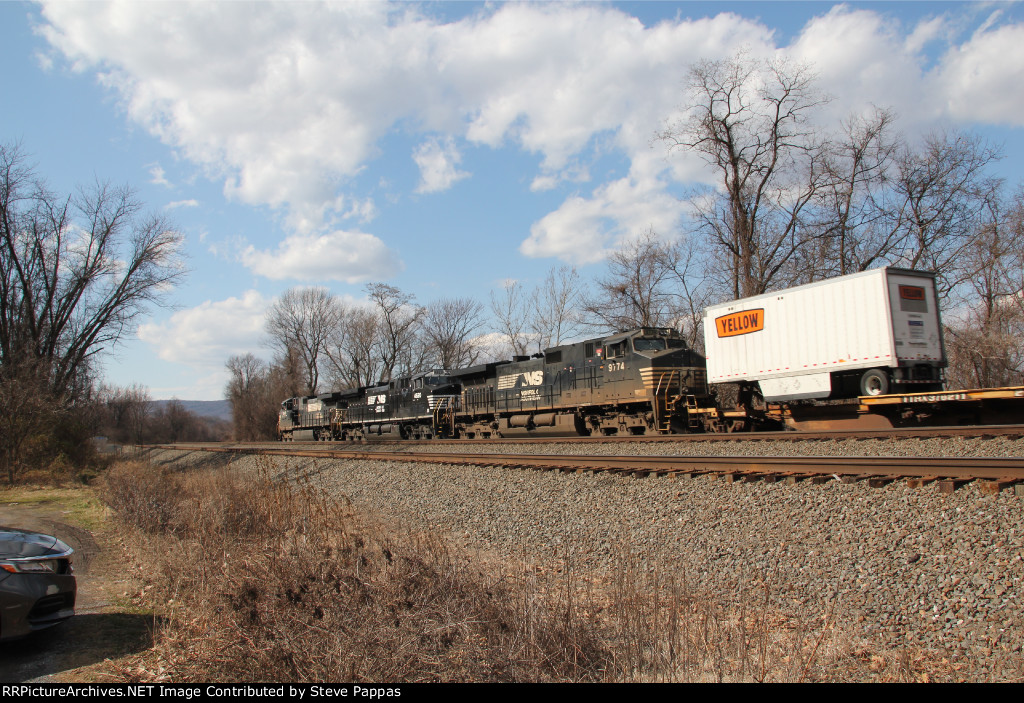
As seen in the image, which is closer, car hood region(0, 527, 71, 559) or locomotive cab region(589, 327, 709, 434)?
car hood region(0, 527, 71, 559)

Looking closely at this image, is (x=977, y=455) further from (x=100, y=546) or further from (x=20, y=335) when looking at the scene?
(x=20, y=335)

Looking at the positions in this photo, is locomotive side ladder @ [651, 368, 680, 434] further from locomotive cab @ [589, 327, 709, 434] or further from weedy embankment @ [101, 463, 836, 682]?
weedy embankment @ [101, 463, 836, 682]

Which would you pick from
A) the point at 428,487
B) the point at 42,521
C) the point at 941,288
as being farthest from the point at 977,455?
the point at 941,288

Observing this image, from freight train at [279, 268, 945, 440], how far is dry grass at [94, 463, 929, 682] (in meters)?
10.7

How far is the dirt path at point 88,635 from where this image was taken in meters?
4.75

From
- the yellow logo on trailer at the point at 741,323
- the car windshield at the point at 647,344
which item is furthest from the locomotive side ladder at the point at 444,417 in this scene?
the yellow logo on trailer at the point at 741,323

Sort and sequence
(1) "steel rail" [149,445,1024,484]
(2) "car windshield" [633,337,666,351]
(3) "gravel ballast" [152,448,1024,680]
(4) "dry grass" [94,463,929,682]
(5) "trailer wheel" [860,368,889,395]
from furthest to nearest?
(2) "car windshield" [633,337,666,351]
(5) "trailer wheel" [860,368,889,395]
(1) "steel rail" [149,445,1024,484]
(3) "gravel ballast" [152,448,1024,680]
(4) "dry grass" [94,463,929,682]

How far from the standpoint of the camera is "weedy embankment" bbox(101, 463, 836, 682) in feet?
13.8

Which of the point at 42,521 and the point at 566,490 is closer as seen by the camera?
the point at 566,490

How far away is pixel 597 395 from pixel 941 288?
60.0ft

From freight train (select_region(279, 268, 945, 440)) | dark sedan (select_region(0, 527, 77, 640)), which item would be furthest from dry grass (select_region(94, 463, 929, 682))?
freight train (select_region(279, 268, 945, 440))

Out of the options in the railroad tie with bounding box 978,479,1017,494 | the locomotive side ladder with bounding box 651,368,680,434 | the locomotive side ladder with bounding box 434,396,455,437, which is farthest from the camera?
the locomotive side ladder with bounding box 434,396,455,437

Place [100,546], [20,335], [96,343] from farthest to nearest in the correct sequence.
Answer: [96,343], [20,335], [100,546]

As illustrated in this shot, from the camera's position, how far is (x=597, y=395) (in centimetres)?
1891
